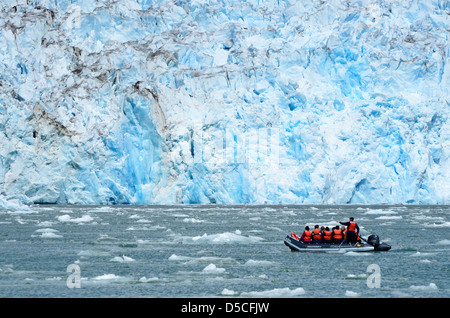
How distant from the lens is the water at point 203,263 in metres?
14.3

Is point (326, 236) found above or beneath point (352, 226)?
beneath

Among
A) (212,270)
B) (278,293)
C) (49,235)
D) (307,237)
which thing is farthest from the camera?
(49,235)

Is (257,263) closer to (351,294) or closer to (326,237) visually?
(326,237)

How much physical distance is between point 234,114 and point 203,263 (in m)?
25.3

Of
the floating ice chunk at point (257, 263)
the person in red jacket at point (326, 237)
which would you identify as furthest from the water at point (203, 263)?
the person in red jacket at point (326, 237)

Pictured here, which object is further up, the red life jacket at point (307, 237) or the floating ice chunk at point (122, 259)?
the red life jacket at point (307, 237)

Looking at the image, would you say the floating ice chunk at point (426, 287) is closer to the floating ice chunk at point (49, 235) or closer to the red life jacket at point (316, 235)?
the red life jacket at point (316, 235)

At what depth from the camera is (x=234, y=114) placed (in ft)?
140

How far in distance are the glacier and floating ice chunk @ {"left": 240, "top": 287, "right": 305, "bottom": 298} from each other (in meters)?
26.8

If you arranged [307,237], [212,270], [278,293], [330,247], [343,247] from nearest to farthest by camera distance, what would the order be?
1. [278,293]
2. [212,270]
3. [330,247]
4. [343,247]
5. [307,237]

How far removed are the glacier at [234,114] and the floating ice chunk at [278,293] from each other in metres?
26.8

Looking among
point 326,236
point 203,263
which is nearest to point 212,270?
point 203,263

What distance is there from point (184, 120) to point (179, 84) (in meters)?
3.68
